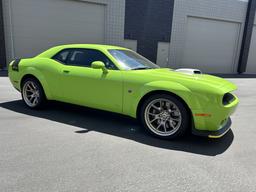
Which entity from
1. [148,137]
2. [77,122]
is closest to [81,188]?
[148,137]

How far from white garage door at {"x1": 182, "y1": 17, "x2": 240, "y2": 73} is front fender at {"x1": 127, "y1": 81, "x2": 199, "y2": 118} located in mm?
13189

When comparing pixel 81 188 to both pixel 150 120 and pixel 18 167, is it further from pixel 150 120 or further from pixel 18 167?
pixel 150 120

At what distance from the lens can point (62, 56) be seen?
15.4 feet

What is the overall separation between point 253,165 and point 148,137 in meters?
Result: 1.53

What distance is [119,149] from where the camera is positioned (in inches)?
129

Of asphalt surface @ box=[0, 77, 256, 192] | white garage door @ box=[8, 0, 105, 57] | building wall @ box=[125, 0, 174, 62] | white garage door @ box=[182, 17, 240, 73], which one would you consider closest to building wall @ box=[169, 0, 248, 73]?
white garage door @ box=[182, 17, 240, 73]

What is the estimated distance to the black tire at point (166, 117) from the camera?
11.3 feet

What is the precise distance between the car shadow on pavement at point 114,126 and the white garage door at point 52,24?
24.7 feet

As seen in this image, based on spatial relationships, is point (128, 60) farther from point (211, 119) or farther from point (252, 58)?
point (252, 58)

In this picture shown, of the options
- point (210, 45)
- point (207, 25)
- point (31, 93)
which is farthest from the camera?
point (210, 45)

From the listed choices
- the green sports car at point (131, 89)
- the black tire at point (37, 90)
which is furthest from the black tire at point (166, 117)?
the black tire at point (37, 90)

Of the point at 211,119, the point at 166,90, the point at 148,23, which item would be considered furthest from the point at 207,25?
the point at 211,119

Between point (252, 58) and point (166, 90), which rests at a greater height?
point (166, 90)

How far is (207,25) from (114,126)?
1444 centimetres
